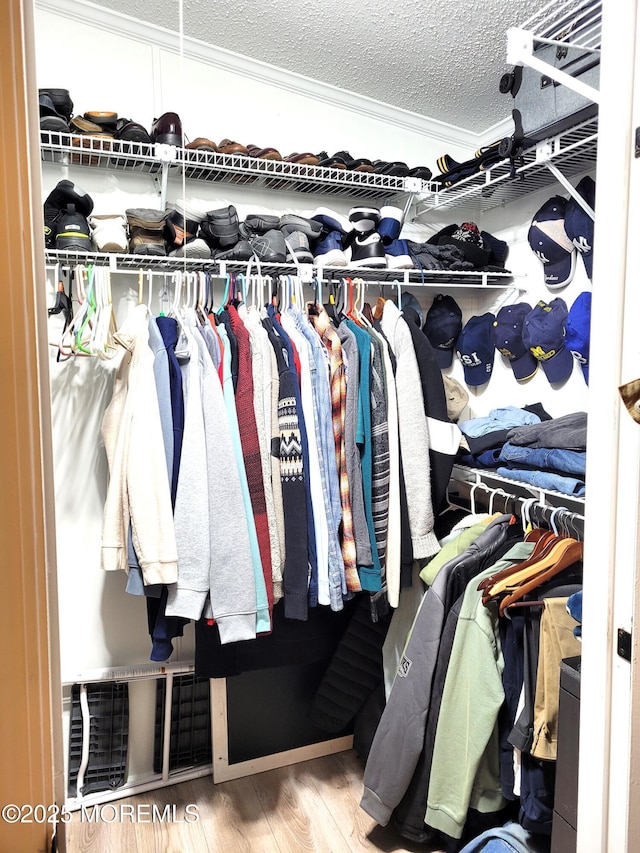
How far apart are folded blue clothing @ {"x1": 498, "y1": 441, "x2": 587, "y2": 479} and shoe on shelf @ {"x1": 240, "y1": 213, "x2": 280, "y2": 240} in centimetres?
105

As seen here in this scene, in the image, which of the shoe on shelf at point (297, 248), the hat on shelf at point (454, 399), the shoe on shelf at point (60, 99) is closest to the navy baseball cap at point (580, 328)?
the hat on shelf at point (454, 399)

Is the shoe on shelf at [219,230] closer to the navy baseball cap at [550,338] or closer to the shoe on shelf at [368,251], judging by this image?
the shoe on shelf at [368,251]

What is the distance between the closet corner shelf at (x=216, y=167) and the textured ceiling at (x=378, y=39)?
0.35 meters

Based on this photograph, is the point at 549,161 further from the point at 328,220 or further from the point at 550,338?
the point at 328,220

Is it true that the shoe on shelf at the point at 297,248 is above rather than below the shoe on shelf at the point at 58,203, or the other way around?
below

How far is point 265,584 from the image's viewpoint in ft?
5.28

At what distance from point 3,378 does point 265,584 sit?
117 cm

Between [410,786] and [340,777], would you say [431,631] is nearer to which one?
[410,786]

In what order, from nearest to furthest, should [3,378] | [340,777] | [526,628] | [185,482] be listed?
[3,378]
[526,628]
[185,482]
[340,777]

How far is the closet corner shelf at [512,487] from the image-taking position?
5.39 feet

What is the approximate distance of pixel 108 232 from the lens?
175cm

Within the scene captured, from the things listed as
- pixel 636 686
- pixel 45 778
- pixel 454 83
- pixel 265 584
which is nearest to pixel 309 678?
pixel 265 584

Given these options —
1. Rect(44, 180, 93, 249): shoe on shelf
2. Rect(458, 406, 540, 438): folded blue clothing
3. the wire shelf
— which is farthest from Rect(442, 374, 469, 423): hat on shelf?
Rect(44, 180, 93, 249): shoe on shelf

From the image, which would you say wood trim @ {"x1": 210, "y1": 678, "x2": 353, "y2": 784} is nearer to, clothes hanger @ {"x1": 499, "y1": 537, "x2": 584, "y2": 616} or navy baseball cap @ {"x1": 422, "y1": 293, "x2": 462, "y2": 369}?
clothes hanger @ {"x1": 499, "y1": 537, "x2": 584, "y2": 616}
